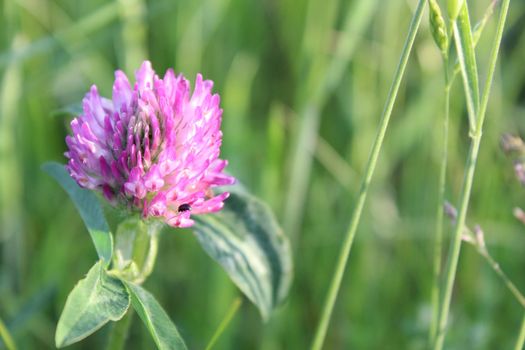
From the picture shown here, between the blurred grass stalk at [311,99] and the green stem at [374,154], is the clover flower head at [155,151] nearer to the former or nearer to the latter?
the green stem at [374,154]

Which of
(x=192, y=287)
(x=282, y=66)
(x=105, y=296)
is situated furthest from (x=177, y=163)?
(x=282, y=66)

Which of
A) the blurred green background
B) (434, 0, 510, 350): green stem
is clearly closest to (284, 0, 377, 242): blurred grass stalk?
the blurred green background

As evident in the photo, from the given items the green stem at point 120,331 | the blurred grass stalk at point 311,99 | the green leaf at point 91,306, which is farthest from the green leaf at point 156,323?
the blurred grass stalk at point 311,99

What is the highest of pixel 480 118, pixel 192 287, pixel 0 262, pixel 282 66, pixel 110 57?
pixel 110 57

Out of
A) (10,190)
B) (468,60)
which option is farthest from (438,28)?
(10,190)

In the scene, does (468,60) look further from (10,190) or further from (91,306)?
(10,190)

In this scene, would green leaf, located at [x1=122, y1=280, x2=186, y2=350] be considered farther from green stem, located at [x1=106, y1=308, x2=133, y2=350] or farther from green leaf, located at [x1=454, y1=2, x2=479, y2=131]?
green leaf, located at [x1=454, y1=2, x2=479, y2=131]

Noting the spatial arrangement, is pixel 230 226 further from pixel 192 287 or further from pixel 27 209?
pixel 27 209
